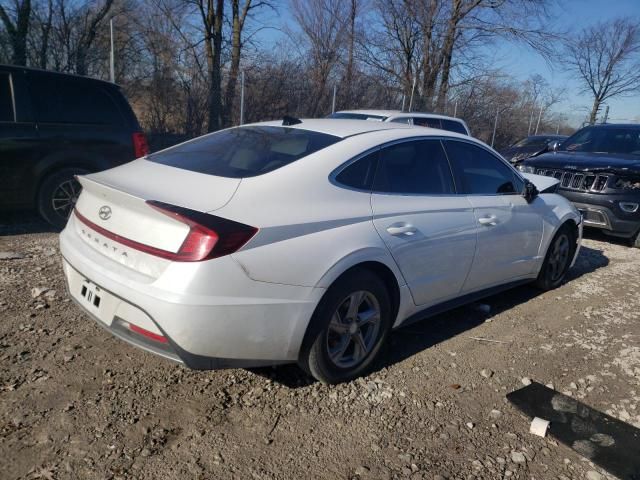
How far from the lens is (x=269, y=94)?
1359 centimetres

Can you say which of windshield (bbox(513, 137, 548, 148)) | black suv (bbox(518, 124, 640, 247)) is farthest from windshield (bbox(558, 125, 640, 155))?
windshield (bbox(513, 137, 548, 148))

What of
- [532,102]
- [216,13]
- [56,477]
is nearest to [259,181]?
[56,477]

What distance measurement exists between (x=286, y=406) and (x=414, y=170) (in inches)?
70.9

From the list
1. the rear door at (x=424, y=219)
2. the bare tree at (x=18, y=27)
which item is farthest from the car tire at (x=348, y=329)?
the bare tree at (x=18, y=27)

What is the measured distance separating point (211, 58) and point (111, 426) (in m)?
13.7

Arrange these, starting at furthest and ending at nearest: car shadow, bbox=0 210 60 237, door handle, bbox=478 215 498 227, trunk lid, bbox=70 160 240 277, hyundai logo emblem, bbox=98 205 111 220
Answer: car shadow, bbox=0 210 60 237 → door handle, bbox=478 215 498 227 → hyundai logo emblem, bbox=98 205 111 220 → trunk lid, bbox=70 160 240 277

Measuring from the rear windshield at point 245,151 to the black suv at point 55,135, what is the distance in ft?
8.78

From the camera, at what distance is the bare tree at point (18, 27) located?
Answer: 1029 cm

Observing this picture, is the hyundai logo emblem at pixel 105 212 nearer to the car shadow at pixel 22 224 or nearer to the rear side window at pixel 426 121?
the car shadow at pixel 22 224

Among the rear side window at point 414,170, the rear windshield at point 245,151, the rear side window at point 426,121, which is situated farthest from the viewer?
the rear side window at point 426,121

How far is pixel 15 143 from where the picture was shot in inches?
208

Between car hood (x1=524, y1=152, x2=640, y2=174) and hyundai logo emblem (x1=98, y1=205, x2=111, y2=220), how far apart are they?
6.81 metres

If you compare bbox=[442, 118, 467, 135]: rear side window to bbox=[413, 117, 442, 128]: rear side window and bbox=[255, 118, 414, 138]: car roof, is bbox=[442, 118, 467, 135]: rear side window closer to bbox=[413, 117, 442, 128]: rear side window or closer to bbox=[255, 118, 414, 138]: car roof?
bbox=[413, 117, 442, 128]: rear side window

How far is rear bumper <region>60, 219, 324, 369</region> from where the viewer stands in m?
2.38
